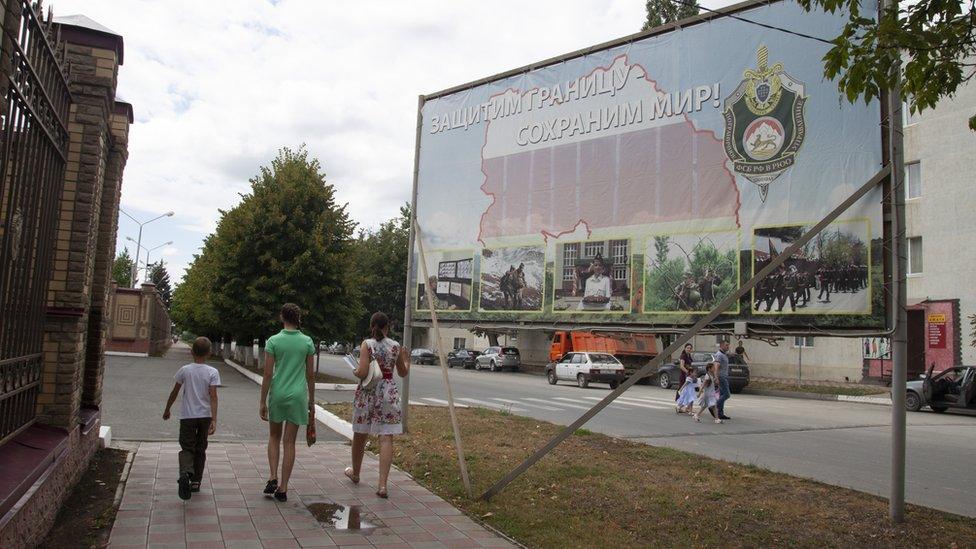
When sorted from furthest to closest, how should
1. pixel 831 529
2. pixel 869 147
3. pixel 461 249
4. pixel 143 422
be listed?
pixel 143 422
pixel 461 249
pixel 869 147
pixel 831 529

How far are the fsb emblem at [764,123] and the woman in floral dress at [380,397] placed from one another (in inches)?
146

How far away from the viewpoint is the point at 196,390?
6387 millimetres

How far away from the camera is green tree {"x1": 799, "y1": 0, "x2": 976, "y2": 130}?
5727 mm

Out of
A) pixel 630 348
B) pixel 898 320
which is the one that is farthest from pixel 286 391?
pixel 630 348

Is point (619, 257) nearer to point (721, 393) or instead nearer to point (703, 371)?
point (721, 393)

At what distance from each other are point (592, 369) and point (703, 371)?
397 cm

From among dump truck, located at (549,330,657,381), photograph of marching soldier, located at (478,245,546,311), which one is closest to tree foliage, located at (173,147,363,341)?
dump truck, located at (549,330,657,381)

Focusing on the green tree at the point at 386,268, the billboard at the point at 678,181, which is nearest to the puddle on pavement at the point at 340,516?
the billboard at the point at 678,181

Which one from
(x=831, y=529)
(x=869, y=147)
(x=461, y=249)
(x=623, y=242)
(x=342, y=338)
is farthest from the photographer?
(x=342, y=338)

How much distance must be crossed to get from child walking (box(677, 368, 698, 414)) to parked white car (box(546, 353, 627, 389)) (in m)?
10.1

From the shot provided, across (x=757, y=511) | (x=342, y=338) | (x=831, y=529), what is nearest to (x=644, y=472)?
(x=757, y=511)

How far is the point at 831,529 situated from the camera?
5.83 m

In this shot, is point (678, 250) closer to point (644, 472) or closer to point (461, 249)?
point (644, 472)

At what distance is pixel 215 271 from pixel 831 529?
23468 mm
